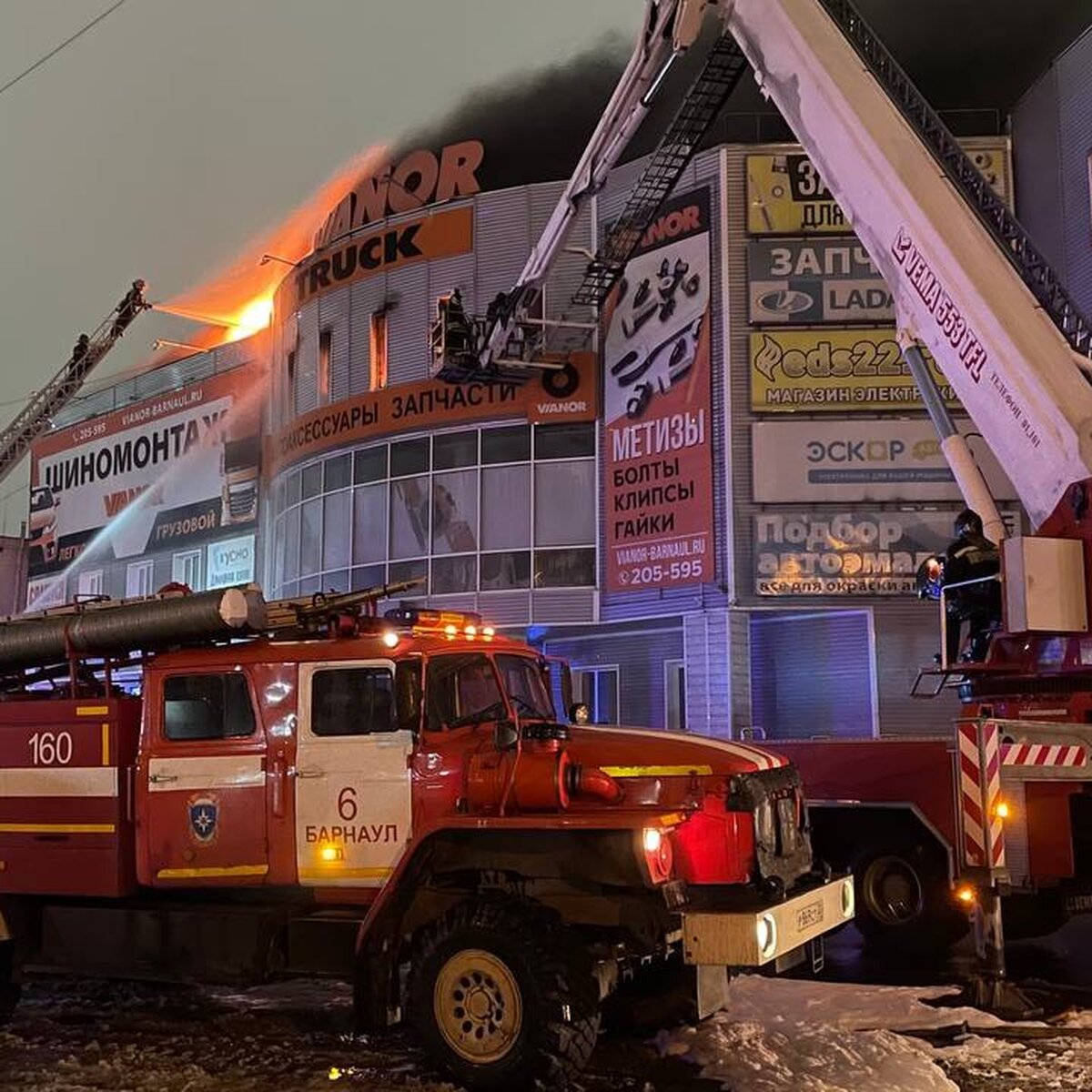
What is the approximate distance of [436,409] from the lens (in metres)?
22.3

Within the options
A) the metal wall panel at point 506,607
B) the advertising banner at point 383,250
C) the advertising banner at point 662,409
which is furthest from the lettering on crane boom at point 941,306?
the advertising banner at point 383,250

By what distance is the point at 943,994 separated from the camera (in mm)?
8141

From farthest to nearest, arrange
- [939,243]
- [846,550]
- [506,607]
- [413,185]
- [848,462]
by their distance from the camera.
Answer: [413,185], [506,607], [848,462], [846,550], [939,243]

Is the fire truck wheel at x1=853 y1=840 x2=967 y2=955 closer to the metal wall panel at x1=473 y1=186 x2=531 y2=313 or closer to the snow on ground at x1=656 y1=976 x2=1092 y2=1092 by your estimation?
the snow on ground at x1=656 y1=976 x2=1092 y2=1092

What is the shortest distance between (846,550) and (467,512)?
6.73 metres

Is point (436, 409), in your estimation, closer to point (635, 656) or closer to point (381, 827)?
point (635, 656)

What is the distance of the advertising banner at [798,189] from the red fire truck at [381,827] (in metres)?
13.6

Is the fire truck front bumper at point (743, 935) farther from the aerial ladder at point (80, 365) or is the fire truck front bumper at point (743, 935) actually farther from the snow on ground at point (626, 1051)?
the aerial ladder at point (80, 365)

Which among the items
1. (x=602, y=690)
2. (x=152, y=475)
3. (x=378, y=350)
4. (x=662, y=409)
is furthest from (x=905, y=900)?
(x=152, y=475)

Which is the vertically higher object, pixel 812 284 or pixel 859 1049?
pixel 812 284

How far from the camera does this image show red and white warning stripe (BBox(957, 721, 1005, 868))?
8141mm

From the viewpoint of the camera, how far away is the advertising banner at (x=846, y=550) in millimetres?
18828

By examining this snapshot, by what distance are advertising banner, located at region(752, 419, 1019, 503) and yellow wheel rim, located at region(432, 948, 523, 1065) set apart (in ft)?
44.8

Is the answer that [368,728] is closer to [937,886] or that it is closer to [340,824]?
[340,824]
